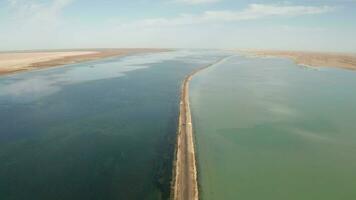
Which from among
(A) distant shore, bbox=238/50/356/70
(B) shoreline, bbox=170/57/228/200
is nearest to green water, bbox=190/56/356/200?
(B) shoreline, bbox=170/57/228/200

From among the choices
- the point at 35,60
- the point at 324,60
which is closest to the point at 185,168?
the point at 35,60

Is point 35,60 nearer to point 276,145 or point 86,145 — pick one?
point 86,145

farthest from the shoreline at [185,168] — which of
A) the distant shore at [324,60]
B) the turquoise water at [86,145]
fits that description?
the distant shore at [324,60]

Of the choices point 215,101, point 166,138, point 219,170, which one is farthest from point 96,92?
point 219,170

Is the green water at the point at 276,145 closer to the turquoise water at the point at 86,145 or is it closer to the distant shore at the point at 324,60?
the turquoise water at the point at 86,145

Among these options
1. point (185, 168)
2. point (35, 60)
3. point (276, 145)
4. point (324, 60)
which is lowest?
point (276, 145)
